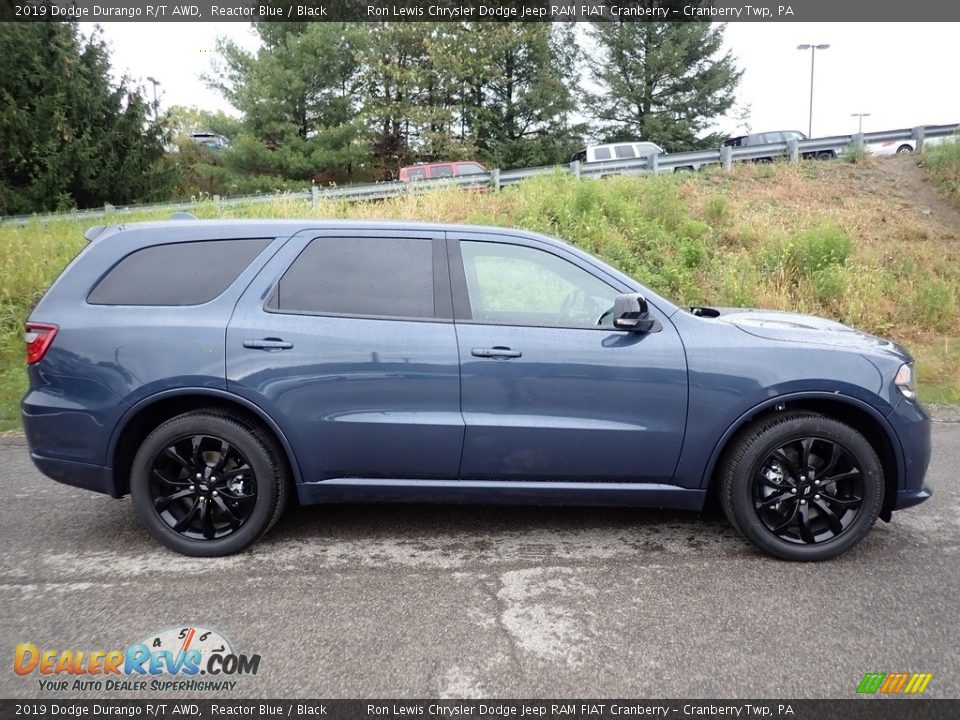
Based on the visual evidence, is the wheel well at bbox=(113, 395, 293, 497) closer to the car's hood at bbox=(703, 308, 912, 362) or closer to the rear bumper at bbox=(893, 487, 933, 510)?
the car's hood at bbox=(703, 308, 912, 362)

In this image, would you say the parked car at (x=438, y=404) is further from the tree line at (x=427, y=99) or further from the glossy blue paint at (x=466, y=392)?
the tree line at (x=427, y=99)

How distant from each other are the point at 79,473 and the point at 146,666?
1.41 m

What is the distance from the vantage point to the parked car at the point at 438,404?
3.77 m

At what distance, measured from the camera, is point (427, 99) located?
3186cm

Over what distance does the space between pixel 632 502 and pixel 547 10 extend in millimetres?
32744

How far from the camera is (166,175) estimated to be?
20.5 m

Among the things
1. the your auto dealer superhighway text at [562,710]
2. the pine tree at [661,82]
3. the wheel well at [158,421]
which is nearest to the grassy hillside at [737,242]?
the wheel well at [158,421]

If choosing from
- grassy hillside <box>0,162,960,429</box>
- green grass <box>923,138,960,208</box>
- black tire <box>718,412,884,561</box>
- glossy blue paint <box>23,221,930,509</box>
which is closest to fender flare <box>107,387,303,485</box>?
glossy blue paint <box>23,221,930,509</box>

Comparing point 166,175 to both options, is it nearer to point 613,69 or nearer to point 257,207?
point 257,207

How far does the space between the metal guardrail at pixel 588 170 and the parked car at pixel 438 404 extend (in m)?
9.70

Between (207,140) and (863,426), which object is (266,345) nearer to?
(863,426)

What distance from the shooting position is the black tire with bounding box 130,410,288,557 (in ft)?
12.5

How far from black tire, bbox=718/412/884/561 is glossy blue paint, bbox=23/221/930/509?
0.42 ft

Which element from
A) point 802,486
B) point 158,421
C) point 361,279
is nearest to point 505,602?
point 802,486
